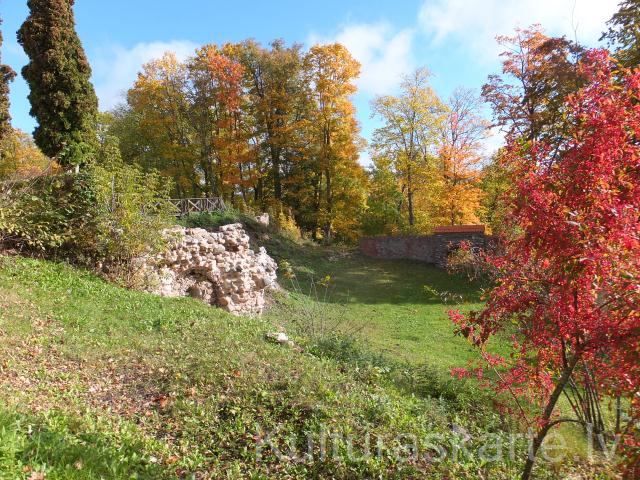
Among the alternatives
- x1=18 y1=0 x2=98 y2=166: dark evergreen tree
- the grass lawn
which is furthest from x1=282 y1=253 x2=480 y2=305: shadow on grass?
x1=18 y1=0 x2=98 y2=166: dark evergreen tree

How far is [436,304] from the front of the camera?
1606cm

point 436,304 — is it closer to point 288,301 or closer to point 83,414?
point 288,301

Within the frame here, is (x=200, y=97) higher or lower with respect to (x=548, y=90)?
higher

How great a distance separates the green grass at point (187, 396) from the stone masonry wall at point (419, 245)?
45.2 feet

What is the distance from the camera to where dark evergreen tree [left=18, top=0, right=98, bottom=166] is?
45.0ft

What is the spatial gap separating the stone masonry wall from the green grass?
13775 millimetres

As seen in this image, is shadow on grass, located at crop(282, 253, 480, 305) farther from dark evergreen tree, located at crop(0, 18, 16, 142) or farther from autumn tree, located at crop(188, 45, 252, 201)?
dark evergreen tree, located at crop(0, 18, 16, 142)

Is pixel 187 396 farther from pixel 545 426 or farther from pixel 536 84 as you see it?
pixel 536 84

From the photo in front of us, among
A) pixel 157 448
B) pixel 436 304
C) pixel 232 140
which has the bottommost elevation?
pixel 157 448

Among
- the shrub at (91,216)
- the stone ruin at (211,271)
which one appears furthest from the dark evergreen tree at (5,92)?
the stone ruin at (211,271)

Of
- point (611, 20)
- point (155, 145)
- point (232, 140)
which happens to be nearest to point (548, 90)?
point (611, 20)

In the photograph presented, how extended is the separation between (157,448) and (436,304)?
13476mm

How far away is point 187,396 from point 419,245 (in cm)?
1868

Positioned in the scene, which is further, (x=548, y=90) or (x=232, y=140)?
(x=232, y=140)
